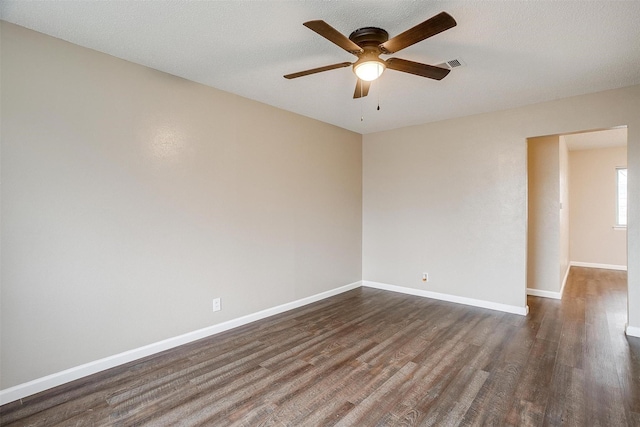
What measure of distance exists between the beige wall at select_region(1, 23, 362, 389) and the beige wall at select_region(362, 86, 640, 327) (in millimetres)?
1695

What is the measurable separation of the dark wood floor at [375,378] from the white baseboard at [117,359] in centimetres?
7

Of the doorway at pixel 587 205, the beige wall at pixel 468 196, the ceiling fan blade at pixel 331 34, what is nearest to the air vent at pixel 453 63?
the ceiling fan blade at pixel 331 34

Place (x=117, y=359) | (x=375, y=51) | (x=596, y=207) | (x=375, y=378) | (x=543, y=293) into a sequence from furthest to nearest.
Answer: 1. (x=596, y=207)
2. (x=543, y=293)
3. (x=117, y=359)
4. (x=375, y=378)
5. (x=375, y=51)

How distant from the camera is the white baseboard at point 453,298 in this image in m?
3.82

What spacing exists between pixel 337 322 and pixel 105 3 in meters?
3.41

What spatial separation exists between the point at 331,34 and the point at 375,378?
240 centimetres

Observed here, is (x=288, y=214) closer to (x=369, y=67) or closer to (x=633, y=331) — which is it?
(x=369, y=67)

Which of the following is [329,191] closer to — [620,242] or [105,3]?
[105,3]

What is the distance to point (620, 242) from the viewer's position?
632 centimetres

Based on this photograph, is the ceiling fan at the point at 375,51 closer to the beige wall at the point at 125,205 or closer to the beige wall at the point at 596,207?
the beige wall at the point at 125,205

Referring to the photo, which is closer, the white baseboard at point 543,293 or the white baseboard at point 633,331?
the white baseboard at point 633,331

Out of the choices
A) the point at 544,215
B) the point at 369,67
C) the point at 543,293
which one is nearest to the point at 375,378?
the point at 369,67

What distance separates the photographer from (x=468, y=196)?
13.7 feet

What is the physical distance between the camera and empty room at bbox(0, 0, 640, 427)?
6.68 ft
